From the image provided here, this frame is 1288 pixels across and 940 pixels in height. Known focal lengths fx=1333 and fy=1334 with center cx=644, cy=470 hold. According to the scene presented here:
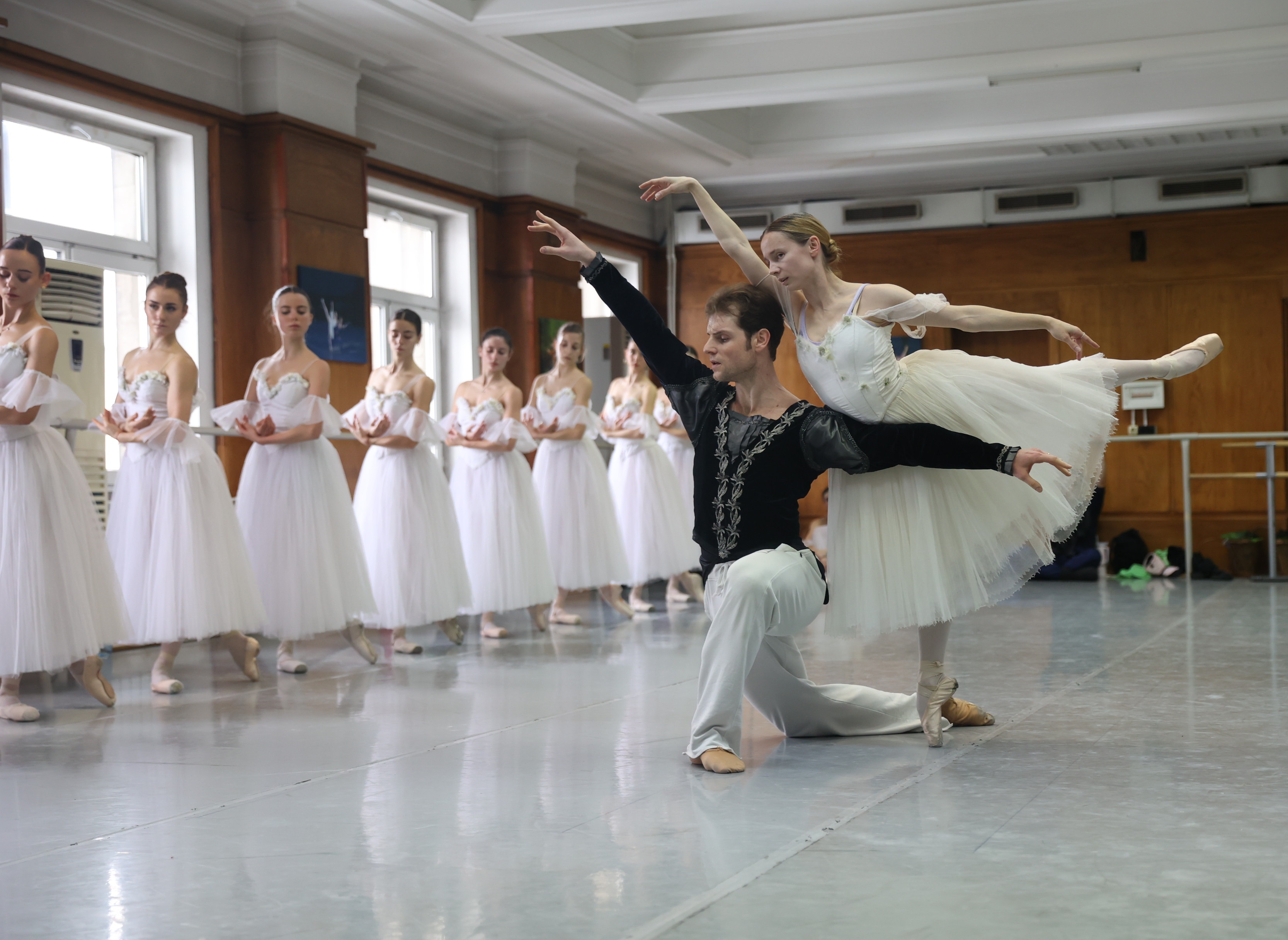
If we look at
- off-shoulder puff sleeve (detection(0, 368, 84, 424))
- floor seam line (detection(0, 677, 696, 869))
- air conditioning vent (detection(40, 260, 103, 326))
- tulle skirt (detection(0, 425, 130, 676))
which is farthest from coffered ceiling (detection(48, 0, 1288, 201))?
floor seam line (detection(0, 677, 696, 869))

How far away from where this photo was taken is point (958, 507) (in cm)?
330

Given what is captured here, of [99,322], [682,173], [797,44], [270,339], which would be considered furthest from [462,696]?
[682,173]

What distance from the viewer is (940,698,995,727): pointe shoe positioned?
365 cm

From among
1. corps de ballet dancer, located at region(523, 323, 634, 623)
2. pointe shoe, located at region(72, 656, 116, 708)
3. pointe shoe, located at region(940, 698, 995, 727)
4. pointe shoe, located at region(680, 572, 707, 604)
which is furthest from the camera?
pointe shoe, located at region(680, 572, 707, 604)

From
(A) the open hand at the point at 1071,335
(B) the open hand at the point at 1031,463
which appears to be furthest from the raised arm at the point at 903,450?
(A) the open hand at the point at 1071,335

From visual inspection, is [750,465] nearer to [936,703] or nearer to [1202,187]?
[936,703]

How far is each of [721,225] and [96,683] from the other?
2616mm

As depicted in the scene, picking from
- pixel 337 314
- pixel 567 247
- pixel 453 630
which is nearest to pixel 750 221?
pixel 337 314

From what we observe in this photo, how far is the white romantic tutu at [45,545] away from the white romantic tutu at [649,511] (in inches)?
157

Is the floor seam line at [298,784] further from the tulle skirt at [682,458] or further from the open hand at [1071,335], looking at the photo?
the tulle skirt at [682,458]

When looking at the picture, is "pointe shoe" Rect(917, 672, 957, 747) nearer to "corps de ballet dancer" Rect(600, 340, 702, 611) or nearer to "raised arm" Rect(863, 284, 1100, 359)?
"raised arm" Rect(863, 284, 1100, 359)

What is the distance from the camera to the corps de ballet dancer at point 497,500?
647 centimetres

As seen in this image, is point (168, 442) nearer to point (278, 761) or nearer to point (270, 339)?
point (278, 761)

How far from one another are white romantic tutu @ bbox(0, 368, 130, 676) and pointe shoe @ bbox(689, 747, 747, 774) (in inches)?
86.0
